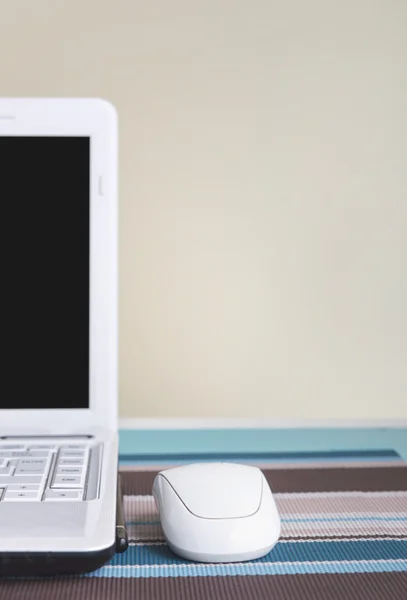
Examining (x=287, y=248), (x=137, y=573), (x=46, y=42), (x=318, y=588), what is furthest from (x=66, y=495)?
(x=46, y=42)

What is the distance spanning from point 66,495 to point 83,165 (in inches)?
13.6

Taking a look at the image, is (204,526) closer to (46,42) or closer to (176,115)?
(176,115)

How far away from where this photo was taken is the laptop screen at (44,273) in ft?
2.41

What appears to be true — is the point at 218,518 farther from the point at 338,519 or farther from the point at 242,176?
the point at 242,176

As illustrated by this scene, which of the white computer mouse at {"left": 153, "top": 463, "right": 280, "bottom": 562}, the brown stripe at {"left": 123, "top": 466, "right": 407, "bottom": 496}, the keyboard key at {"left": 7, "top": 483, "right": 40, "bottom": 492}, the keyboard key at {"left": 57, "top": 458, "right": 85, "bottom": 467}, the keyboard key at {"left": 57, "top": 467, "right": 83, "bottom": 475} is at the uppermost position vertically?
the keyboard key at {"left": 57, "top": 458, "right": 85, "bottom": 467}

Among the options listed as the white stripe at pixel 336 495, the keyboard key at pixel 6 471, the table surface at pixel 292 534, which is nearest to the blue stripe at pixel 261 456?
the table surface at pixel 292 534

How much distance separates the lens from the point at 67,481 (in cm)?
60

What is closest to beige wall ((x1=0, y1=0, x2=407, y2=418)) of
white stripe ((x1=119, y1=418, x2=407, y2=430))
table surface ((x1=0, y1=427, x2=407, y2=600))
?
white stripe ((x1=119, y1=418, x2=407, y2=430))

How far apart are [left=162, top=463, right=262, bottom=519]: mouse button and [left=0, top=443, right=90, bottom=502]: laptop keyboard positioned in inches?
3.2

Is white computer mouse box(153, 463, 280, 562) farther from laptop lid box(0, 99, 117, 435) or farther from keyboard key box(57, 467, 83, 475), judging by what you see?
laptop lid box(0, 99, 117, 435)

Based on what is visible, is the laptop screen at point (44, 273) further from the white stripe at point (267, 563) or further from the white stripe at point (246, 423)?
the white stripe at point (246, 423)

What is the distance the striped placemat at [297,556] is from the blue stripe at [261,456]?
55mm

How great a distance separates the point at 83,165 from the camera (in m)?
0.75

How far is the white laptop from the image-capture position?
73 cm
